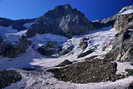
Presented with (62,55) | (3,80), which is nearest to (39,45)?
(62,55)

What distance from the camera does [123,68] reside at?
23.6m

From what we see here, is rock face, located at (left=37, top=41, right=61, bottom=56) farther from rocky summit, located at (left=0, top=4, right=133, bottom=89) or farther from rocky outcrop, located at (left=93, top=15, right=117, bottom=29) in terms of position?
rocky outcrop, located at (left=93, top=15, right=117, bottom=29)

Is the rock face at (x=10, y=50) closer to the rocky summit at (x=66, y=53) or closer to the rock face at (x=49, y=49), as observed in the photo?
the rocky summit at (x=66, y=53)

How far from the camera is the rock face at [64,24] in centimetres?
7944

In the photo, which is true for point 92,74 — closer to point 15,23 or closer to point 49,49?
point 49,49

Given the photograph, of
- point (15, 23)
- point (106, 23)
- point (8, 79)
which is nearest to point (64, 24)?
point (106, 23)

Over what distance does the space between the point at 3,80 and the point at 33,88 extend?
414 cm

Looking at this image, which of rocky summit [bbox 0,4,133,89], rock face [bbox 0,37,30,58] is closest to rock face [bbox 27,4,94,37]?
rocky summit [bbox 0,4,133,89]

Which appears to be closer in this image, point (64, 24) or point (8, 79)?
point (8, 79)

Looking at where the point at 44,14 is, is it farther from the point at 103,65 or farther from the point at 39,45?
the point at 103,65

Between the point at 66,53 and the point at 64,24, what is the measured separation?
31139 mm

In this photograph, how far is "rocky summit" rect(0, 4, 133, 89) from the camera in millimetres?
21438

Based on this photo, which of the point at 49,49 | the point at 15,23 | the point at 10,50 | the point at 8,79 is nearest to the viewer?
the point at 8,79

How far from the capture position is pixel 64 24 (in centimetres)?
8388
